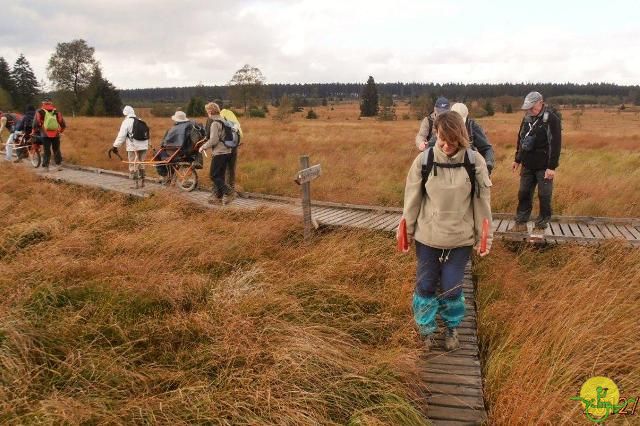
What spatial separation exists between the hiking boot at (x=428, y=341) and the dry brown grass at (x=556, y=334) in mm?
450

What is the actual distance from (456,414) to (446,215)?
142cm

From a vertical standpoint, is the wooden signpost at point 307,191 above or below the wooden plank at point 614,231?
above

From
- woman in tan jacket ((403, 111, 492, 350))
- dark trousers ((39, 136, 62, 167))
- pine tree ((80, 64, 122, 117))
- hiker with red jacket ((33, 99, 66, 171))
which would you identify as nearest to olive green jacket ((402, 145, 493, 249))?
woman in tan jacket ((403, 111, 492, 350))

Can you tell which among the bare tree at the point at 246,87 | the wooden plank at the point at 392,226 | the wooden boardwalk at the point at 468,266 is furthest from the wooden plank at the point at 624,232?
the bare tree at the point at 246,87

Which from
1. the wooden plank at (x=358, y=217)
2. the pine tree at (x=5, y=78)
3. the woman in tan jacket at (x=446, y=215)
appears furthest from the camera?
the pine tree at (x=5, y=78)

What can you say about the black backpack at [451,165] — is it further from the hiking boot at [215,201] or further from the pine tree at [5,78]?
the pine tree at [5,78]

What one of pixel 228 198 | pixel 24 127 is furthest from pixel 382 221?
pixel 24 127

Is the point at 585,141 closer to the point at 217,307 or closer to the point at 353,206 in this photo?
the point at 353,206

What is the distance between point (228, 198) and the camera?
27.8ft

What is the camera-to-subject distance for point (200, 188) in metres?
9.76

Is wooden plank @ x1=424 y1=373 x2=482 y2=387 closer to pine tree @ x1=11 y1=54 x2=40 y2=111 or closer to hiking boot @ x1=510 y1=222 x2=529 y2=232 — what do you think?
hiking boot @ x1=510 y1=222 x2=529 y2=232

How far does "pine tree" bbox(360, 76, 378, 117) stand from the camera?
70.8m

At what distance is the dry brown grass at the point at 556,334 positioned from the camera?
2.95 m

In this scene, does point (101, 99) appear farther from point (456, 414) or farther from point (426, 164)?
point (456, 414)
